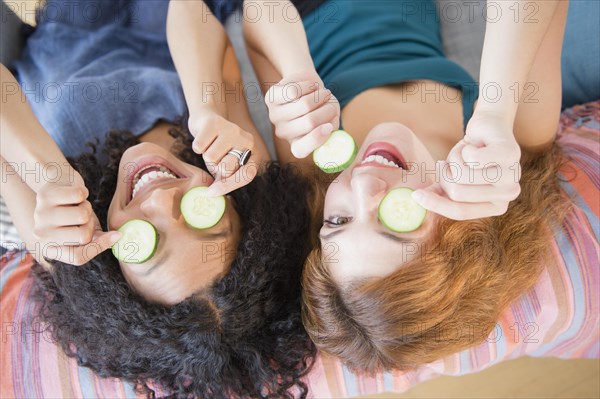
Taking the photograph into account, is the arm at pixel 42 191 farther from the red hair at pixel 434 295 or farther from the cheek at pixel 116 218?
the red hair at pixel 434 295

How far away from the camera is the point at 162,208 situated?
1232 millimetres

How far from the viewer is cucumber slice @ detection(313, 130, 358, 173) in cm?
→ 130

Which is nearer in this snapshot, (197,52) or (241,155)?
(241,155)

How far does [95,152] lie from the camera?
160 centimetres

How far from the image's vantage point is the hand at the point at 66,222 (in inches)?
44.3

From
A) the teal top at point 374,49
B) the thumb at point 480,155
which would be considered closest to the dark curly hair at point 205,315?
the teal top at point 374,49

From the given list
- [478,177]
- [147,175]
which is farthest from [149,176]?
[478,177]

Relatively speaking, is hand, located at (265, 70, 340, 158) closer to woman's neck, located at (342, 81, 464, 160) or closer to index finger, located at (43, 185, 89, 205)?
woman's neck, located at (342, 81, 464, 160)

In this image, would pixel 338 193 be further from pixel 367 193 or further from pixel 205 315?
pixel 205 315

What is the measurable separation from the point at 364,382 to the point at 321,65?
1048 millimetres

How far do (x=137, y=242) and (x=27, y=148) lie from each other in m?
0.40

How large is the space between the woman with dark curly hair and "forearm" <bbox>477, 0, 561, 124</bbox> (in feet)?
1.97

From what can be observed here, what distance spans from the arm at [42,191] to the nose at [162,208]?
0.32 ft

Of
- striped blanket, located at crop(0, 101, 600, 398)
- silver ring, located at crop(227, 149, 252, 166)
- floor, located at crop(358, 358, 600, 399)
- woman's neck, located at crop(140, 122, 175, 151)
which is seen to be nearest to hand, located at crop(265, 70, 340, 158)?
silver ring, located at crop(227, 149, 252, 166)
